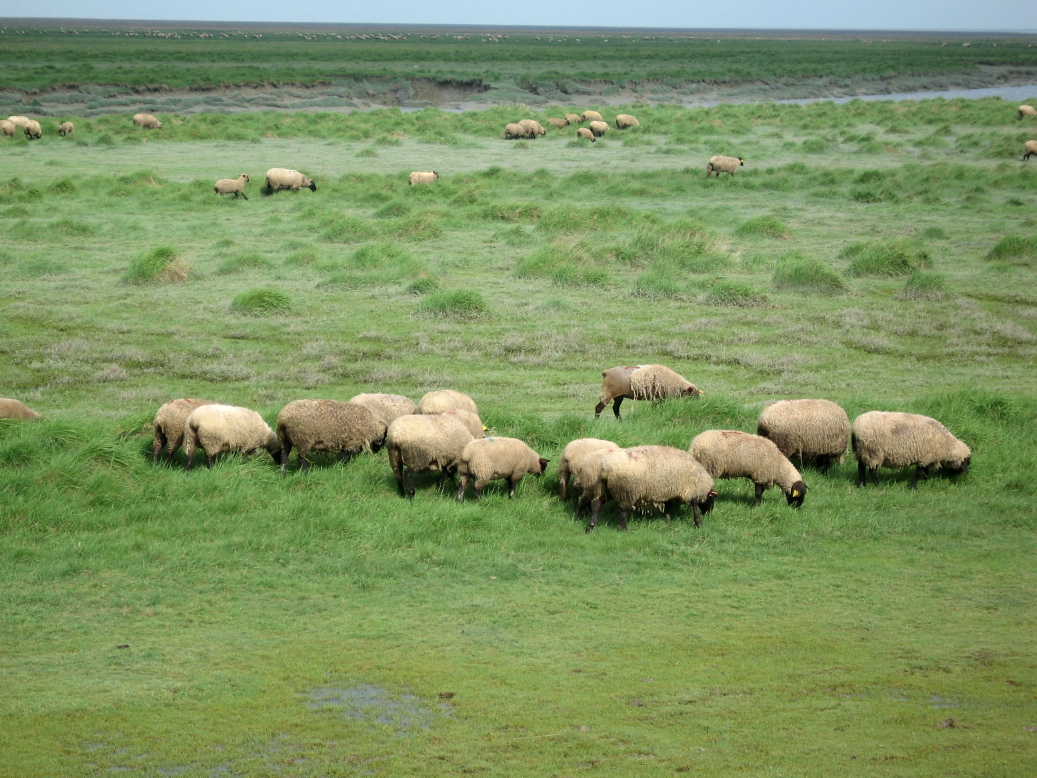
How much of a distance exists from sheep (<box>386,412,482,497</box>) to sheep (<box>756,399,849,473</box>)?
119 inches

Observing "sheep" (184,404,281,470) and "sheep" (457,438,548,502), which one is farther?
"sheep" (184,404,281,470)

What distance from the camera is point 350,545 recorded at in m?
8.45

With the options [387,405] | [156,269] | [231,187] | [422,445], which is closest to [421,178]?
[231,187]

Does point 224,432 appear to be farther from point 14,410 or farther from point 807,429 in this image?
point 807,429

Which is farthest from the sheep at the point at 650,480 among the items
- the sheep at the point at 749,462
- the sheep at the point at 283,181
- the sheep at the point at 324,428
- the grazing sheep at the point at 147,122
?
the grazing sheep at the point at 147,122

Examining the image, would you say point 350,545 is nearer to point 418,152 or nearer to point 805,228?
point 805,228

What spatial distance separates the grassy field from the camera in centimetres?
580

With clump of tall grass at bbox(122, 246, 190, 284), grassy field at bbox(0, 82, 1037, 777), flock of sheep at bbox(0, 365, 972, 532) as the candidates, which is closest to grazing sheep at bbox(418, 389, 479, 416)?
flock of sheep at bbox(0, 365, 972, 532)

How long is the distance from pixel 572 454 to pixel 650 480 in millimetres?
925

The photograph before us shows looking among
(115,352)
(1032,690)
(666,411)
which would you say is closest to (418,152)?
(115,352)

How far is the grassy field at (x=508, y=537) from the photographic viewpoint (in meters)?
5.80

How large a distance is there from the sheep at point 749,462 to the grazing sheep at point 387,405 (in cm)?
318

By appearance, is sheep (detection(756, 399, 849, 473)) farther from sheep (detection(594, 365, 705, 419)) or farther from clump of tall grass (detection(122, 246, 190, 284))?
clump of tall grass (detection(122, 246, 190, 284))

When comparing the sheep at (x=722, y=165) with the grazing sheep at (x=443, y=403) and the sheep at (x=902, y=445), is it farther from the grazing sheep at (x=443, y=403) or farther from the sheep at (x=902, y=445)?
the sheep at (x=902, y=445)
